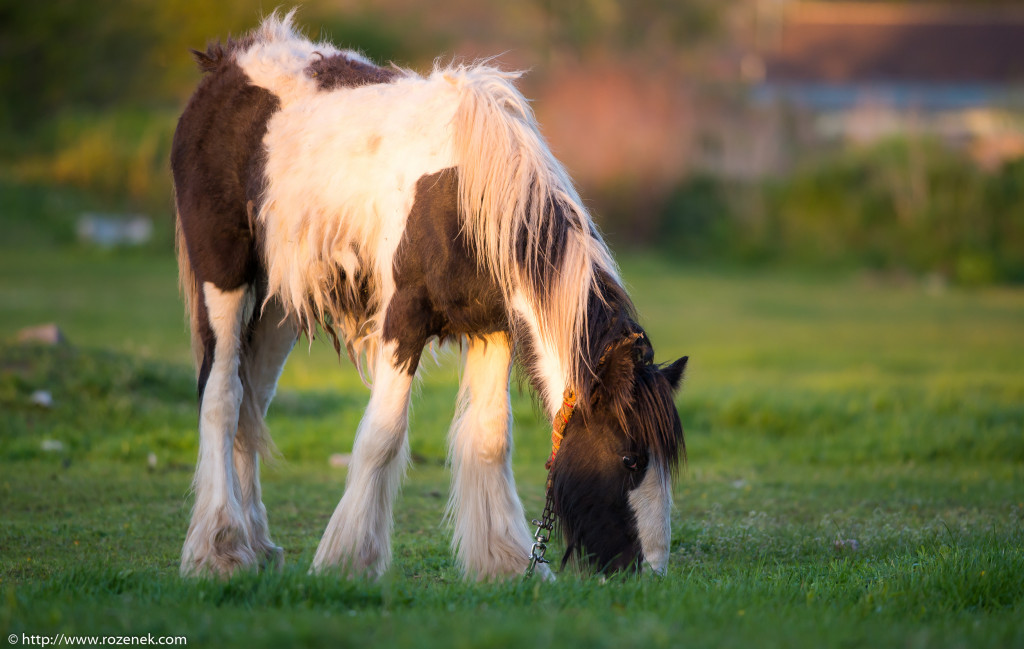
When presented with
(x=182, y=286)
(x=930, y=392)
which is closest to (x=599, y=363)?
(x=182, y=286)

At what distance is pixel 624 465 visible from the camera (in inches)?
149

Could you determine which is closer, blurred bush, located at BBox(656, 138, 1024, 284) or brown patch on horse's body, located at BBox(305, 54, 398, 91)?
brown patch on horse's body, located at BBox(305, 54, 398, 91)

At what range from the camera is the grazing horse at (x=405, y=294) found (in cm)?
386

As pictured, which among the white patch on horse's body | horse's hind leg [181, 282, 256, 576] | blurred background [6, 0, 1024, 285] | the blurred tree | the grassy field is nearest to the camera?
the grassy field

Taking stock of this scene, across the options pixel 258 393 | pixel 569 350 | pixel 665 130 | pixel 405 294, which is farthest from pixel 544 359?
pixel 665 130

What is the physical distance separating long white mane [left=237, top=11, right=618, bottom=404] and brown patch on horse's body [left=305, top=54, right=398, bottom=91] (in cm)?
8

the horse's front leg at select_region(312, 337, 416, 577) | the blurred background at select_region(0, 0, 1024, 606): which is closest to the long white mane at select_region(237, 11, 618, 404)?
the horse's front leg at select_region(312, 337, 416, 577)

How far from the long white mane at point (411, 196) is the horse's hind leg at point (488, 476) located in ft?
1.47

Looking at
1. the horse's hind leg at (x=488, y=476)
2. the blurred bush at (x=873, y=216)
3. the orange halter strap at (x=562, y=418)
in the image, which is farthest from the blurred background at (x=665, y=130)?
the orange halter strap at (x=562, y=418)

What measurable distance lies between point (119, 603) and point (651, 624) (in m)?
1.75

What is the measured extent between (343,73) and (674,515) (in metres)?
2.97

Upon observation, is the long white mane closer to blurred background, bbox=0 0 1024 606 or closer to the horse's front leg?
the horse's front leg

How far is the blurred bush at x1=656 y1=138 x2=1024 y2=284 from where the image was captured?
19609 mm

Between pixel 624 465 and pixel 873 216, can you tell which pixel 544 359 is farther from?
pixel 873 216
